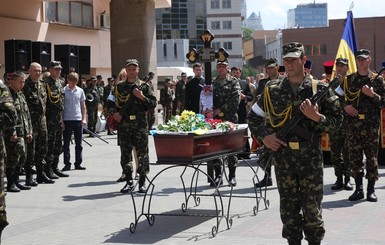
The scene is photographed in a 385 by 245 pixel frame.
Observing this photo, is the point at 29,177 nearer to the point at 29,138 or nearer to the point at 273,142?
the point at 29,138

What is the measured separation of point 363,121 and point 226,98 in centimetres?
272

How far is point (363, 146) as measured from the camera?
11484 mm

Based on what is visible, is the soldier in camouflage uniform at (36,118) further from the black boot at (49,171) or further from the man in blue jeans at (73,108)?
the man in blue jeans at (73,108)

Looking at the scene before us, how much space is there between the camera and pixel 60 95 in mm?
15062

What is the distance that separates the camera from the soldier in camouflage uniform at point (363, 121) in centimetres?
1142

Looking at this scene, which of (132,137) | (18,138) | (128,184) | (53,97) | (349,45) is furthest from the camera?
(349,45)

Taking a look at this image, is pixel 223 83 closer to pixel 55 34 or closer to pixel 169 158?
pixel 169 158

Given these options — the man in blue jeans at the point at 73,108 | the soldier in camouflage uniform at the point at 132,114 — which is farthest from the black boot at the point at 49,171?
the soldier in camouflage uniform at the point at 132,114

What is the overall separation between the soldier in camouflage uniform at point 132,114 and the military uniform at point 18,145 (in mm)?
1524

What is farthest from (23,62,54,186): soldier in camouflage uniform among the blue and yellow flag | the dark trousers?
the blue and yellow flag

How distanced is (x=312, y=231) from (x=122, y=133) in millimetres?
6004

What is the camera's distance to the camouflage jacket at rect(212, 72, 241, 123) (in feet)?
44.1

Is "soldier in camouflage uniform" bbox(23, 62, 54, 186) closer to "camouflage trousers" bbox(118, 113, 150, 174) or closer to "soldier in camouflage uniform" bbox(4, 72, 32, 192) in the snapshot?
"soldier in camouflage uniform" bbox(4, 72, 32, 192)

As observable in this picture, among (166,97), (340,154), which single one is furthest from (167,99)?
(340,154)
